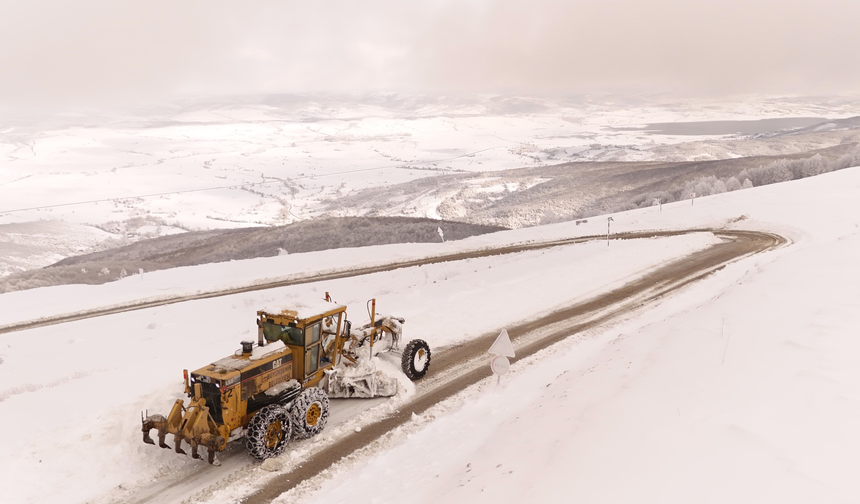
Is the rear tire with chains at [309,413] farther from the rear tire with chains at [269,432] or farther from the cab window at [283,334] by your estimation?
the cab window at [283,334]

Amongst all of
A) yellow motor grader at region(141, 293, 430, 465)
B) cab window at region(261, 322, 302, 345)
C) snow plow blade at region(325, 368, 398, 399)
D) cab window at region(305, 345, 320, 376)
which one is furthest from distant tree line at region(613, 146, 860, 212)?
cab window at region(261, 322, 302, 345)

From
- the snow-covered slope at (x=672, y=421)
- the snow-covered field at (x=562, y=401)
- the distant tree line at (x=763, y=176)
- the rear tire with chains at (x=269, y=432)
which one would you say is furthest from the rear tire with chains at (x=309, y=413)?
the distant tree line at (x=763, y=176)

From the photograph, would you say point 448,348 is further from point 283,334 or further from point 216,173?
point 216,173

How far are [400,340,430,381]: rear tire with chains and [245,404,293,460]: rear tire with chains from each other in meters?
3.60

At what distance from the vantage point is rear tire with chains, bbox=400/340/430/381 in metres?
12.9

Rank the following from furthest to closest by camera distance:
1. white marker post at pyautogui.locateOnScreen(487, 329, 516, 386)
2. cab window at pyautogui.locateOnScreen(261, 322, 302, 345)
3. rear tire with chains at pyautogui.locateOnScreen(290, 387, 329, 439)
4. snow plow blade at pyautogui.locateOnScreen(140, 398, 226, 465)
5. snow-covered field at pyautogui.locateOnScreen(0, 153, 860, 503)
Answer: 1. white marker post at pyautogui.locateOnScreen(487, 329, 516, 386)
2. cab window at pyautogui.locateOnScreen(261, 322, 302, 345)
3. rear tire with chains at pyautogui.locateOnScreen(290, 387, 329, 439)
4. snow plow blade at pyautogui.locateOnScreen(140, 398, 226, 465)
5. snow-covered field at pyautogui.locateOnScreen(0, 153, 860, 503)

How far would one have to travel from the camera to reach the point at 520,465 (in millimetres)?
7320

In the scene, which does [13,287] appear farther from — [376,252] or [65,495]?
[65,495]

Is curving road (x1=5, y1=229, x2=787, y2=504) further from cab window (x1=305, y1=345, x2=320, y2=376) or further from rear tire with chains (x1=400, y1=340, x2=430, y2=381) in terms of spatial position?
cab window (x1=305, y1=345, x2=320, y2=376)

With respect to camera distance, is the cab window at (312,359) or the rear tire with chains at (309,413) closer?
the rear tire with chains at (309,413)

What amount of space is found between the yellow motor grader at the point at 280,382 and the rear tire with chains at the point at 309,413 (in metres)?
0.02

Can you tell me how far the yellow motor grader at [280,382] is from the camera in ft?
30.5

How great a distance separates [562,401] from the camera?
9.66 metres

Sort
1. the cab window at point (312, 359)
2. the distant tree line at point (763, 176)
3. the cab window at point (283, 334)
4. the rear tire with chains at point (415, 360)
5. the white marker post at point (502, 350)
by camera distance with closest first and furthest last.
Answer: the cab window at point (283, 334)
the cab window at point (312, 359)
the white marker post at point (502, 350)
the rear tire with chains at point (415, 360)
the distant tree line at point (763, 176)
